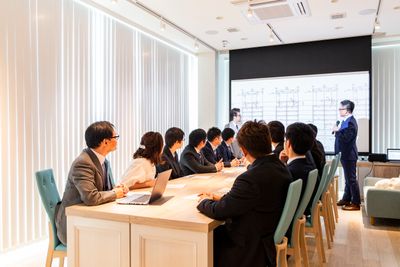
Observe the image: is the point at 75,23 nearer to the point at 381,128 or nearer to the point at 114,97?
the point at 114,97

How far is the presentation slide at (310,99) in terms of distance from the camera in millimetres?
5988

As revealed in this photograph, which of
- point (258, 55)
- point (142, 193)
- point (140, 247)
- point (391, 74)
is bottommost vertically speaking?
point (140, 247)

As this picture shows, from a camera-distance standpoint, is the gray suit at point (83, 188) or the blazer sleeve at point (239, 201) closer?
the blazer sleeve at point (239, 201)

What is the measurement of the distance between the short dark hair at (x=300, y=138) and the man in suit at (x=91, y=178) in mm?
1383

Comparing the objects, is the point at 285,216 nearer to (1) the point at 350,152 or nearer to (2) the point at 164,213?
(2) the point at 164,213

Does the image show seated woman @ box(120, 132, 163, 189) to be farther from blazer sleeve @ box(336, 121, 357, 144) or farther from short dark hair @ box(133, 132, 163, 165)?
blazer sleeve @ box(336, 121, 357, 144)

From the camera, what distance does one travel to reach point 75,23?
4.02 meters

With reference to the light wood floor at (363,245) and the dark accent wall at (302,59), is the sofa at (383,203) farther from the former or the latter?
the dark accent wall at (302,59)

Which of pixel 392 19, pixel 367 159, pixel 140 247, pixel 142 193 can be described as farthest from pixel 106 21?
pixel 367 159

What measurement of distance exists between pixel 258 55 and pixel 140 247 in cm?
554

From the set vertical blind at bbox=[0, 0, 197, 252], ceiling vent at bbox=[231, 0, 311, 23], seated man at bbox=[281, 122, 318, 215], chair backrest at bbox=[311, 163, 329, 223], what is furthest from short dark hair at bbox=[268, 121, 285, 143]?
vertical blind at bbox=[0, 0, 197, 252]

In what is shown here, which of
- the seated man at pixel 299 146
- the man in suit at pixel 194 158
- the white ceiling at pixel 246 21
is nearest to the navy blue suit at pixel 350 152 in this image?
the white ceiling at pixel 246 21

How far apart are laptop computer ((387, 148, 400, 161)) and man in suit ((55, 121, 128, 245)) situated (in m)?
5.03

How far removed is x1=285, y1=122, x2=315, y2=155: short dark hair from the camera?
105 inches
